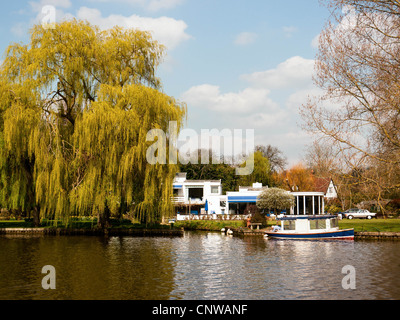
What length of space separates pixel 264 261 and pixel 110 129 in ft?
50.5

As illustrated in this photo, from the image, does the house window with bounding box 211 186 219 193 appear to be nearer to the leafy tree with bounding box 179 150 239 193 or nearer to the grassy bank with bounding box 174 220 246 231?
the grassy bank with bounding box 174 220 246 231

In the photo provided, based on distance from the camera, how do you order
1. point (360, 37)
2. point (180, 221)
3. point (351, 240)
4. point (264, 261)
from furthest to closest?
point (180, 221)
point (351, 240)
point (264, 261)
point (360, 37)

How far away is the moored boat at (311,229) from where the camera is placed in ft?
116

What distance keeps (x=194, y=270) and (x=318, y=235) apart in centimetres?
1841

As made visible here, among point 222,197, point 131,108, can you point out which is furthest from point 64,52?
point 222,197

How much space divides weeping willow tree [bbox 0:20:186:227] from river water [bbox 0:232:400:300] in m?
3.87

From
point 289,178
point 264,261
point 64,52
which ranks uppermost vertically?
point 64,52

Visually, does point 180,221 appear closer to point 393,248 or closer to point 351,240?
point 351,240

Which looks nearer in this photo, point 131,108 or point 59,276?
point 59,276

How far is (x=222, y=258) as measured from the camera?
24.6m

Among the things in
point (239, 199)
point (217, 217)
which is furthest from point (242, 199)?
point (217, 217)

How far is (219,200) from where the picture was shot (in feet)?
208

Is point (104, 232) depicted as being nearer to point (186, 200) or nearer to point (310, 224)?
point (310, 224)

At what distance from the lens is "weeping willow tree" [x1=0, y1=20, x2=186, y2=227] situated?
108 ft
